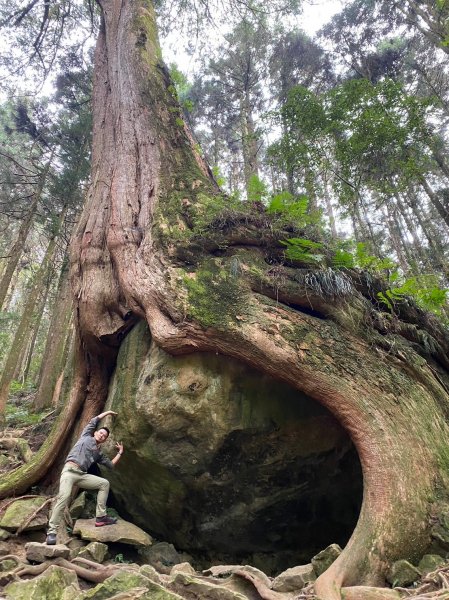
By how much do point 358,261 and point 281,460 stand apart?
2.93m

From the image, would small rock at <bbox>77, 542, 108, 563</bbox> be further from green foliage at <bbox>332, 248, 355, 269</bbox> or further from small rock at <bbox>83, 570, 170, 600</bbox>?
green foliage at <bbox>332, 248, 355, 269</bbox>

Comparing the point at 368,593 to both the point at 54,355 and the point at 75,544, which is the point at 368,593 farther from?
the point at 54,355

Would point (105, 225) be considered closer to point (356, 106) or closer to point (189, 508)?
point (189, 508)

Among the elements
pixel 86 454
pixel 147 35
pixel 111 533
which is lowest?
pixel 111 533

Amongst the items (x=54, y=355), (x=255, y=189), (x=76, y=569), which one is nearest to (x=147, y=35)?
(x=255, y=189)

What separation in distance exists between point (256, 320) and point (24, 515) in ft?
11.6

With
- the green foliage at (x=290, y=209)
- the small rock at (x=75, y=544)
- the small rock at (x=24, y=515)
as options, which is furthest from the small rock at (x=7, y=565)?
the green foliage at (x=290, y=209)

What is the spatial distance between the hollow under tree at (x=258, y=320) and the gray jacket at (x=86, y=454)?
899 millimetres

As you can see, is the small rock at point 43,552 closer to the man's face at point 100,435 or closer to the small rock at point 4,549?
the small rock at point 4,549

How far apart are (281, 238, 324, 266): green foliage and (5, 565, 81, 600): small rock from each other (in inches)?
160

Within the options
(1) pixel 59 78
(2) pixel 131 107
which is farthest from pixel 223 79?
(2) pixel 131 107

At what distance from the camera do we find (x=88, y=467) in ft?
15.7

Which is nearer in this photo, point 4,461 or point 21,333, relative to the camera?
point 4,461

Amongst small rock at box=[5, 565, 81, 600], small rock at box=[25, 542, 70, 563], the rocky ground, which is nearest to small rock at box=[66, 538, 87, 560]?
the rocky ground
